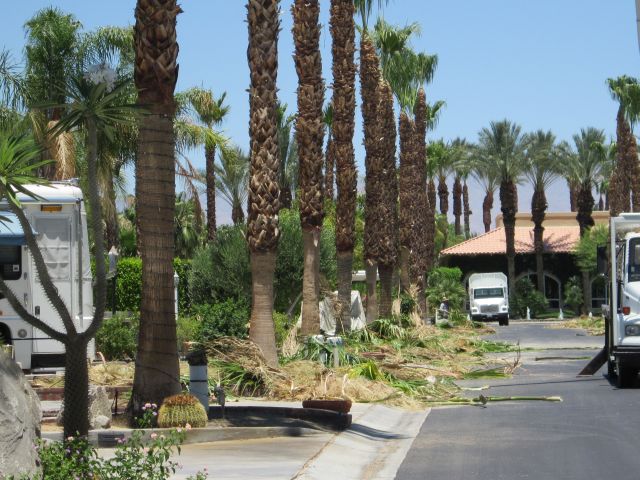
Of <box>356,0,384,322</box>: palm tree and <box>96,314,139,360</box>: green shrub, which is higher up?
<box>356,0,384,322</box>: palm tree

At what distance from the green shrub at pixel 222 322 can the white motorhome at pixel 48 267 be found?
320 cm

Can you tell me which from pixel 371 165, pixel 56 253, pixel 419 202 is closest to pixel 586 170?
pixel 419 202

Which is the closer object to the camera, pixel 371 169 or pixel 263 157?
pixel 263 157

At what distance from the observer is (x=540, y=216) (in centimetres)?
7806

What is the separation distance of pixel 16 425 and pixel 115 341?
53.3ft

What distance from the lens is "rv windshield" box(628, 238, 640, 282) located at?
2241cm

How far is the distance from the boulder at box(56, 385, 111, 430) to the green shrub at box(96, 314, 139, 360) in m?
9.47

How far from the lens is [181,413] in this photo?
14.7 meters

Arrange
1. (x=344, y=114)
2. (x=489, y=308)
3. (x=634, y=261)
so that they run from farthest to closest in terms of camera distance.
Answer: (x=489, y=308) → (x=344, y=114) → (x=634, y=261)

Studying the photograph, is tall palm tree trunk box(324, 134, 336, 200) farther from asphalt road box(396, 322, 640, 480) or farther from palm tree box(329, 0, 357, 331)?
asphalt road box(396, 322, 640, 480)

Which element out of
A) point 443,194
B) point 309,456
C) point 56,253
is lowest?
point 309,456

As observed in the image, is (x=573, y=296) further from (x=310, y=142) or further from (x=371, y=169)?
(x=310, y=142)

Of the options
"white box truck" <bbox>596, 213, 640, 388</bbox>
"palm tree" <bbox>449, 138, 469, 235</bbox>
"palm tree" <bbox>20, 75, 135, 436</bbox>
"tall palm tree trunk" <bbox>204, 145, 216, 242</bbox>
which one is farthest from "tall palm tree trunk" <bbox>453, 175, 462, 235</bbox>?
"palm tree" <bbox>20, 75, 135, 436</bbox>

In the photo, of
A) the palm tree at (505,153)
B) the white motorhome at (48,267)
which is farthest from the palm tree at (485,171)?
the white motorhome at (48,267)
